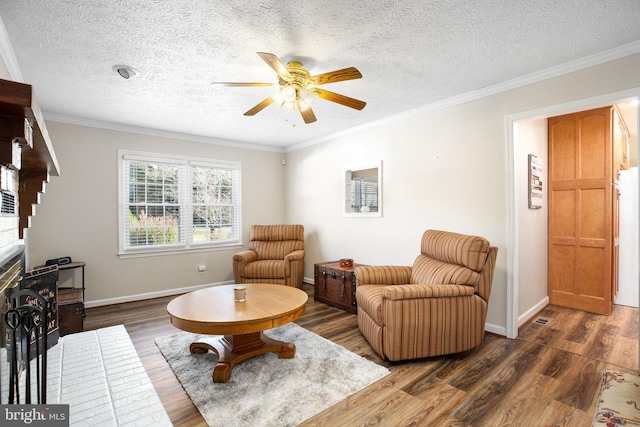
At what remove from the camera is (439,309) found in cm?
251

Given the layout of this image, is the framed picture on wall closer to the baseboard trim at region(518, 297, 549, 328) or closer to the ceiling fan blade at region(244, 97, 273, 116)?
the baseboard trim at region(518, 297, 549, 328)

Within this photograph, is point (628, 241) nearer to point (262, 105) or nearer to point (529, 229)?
point (529, 229)

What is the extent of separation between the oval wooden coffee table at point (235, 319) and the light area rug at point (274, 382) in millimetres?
92

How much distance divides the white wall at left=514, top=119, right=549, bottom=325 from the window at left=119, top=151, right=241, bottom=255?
13.9 ft

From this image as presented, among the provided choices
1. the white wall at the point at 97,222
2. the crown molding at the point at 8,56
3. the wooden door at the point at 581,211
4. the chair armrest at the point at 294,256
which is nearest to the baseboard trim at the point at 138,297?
the white wall at the point at 97,222

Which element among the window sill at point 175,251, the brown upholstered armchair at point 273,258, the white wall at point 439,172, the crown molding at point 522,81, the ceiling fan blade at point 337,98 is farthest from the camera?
the brown upholstered armchair at point 273,258

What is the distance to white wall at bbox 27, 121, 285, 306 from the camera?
12.8ft

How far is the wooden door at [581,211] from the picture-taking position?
12.1 ft

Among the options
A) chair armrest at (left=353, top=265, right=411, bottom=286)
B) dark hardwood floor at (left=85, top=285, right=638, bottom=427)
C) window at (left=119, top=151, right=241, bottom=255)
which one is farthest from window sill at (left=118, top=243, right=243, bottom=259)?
chair armrest at (left=353, top=265, right=411, bottom=286)

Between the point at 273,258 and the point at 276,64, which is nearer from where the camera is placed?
the point at 276,64

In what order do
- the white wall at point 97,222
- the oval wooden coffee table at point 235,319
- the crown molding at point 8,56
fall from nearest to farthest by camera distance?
the crown molding at point 8,56 < the oval wooden coffee table at point 235,319 < the white wall at point 97,222

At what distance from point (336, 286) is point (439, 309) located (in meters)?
1.76

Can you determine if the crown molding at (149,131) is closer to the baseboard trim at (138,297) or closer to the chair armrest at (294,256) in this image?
the chair armrest at (294,256)

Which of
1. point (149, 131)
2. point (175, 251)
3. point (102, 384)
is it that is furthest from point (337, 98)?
point (175, 251)
